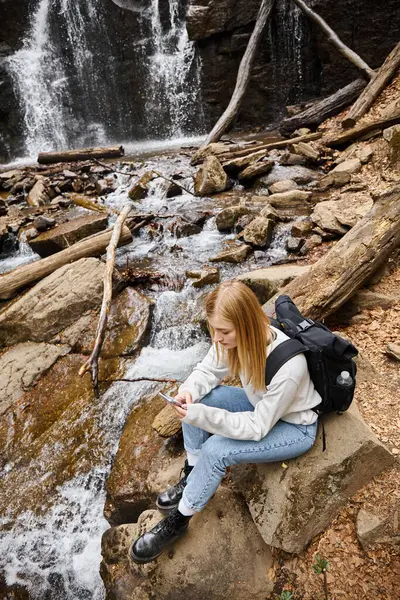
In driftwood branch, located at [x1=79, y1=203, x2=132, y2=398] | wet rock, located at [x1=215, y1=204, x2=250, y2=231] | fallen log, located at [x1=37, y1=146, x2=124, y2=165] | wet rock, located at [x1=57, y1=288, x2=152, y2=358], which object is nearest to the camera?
driftwood branch, located at [x1=79, y1=203, x2=132, y2=398]

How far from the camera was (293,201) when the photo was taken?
7.41m

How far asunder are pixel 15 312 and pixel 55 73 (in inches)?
703

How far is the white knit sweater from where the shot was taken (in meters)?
2.05

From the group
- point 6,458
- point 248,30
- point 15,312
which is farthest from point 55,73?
point 6,458

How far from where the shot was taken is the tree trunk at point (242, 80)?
12.6 meters

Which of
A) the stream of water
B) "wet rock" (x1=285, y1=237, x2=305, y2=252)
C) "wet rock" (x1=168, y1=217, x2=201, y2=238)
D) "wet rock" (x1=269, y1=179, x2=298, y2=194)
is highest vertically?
"wet rock" (x1=269, y1=179, x2=298, y2=194)

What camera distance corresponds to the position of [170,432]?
3498 millimetres

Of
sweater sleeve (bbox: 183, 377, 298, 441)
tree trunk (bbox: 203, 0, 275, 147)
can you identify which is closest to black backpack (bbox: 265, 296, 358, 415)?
sweater sleeve (bbox: 183, 377, 298, 441)

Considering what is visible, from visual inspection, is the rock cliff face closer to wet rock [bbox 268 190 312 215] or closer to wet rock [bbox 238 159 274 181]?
wet rock [bbox 238 159 274 181]

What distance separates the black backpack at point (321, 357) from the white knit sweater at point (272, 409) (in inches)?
1.5

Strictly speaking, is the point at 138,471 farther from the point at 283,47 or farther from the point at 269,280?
the point at 283,47

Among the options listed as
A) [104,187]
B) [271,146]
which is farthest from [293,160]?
[104,187]

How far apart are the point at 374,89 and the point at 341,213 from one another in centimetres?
603

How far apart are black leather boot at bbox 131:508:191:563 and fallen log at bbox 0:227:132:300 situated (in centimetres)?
471
